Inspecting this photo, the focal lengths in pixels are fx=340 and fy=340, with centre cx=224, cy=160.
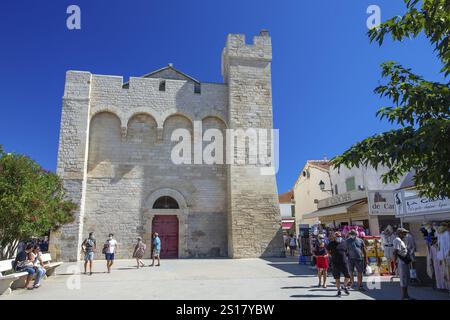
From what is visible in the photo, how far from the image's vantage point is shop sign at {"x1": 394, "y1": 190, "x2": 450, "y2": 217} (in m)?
7.56

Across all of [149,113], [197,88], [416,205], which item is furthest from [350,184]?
[416,205]

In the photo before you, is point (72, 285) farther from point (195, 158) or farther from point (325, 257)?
point (195, 158)

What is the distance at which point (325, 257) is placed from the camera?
757 centimetres

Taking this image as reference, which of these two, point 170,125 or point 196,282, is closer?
point 196,282

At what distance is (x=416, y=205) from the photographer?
8.35m

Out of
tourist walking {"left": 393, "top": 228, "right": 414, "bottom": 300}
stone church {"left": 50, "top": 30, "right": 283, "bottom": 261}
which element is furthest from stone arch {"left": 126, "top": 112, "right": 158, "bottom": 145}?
tourist walking {"left": 393, "top": 228, "right": 414, "bottom": 300}

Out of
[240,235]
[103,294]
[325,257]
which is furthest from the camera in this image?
[240,235]

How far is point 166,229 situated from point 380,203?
9.16 m

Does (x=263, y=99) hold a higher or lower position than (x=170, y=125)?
higher

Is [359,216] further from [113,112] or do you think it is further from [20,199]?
[20,199]

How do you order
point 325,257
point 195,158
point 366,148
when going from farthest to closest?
point 195,158 < point 325,257 < point 366,148

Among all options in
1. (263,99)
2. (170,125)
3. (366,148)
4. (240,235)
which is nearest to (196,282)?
(366,148)
